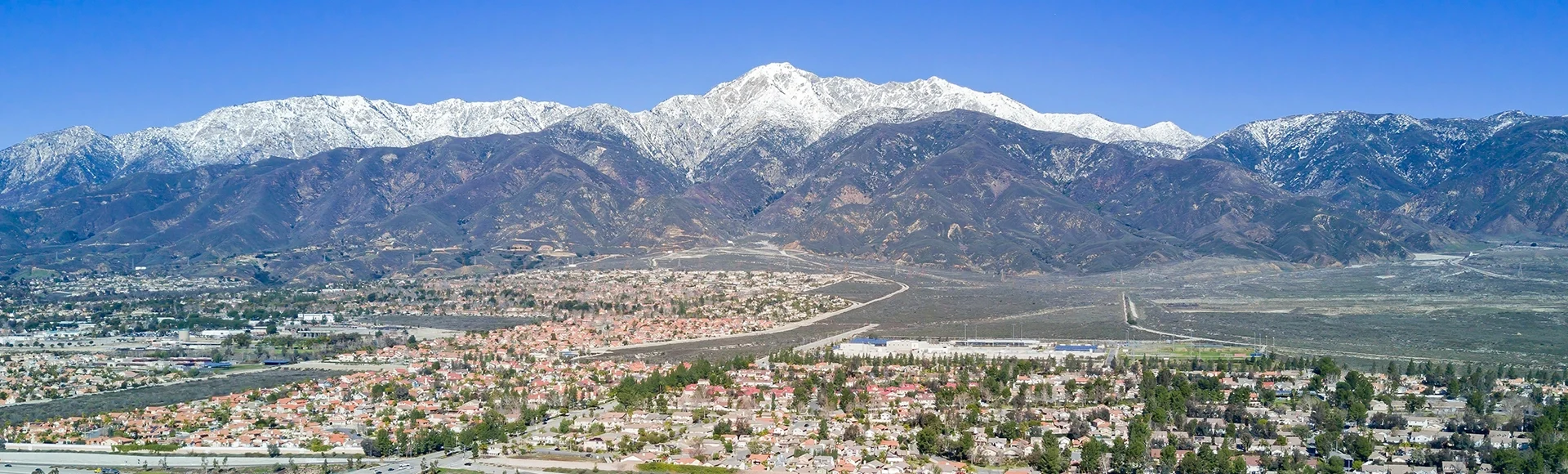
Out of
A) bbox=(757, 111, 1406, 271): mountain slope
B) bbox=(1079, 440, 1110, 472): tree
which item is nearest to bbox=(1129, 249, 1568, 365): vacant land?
bbox=(757, 111, 1406, 271): mountain slope

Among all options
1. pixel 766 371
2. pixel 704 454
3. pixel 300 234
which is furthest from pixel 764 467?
pixel 300 234

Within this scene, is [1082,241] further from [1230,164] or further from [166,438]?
[166,438]

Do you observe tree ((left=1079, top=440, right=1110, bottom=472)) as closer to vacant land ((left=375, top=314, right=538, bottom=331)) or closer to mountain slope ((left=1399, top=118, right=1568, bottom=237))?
vacant land ((left=375, top=314, right=538, bottom=331))

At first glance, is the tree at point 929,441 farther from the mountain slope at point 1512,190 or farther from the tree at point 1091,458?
the mountain slope at point 1512,190

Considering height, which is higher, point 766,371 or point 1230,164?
point 1230,164

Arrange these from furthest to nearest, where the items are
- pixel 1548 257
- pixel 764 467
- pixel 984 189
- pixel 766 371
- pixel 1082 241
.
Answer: pixel 984 189 → pixel 1082 241 → pixel 1548 257 → pixel 766 371 → pixel 764 467

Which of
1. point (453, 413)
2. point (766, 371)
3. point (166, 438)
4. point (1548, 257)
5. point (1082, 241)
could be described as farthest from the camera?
point (1082, 241)
